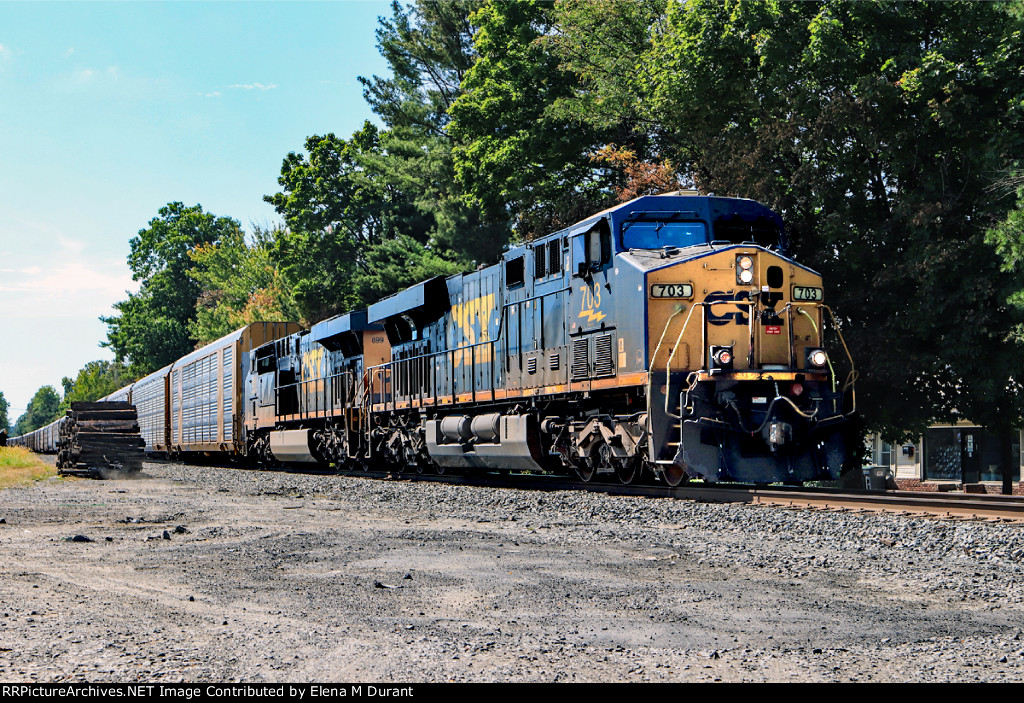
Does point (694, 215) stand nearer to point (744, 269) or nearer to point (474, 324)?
point (744, 269)

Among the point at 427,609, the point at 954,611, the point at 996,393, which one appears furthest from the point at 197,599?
the point at 996,393

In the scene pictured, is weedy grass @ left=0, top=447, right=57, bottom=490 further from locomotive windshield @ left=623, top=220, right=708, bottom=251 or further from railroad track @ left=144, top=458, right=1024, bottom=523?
locomotive windshield @ left=623, top=220, right=708, bottom=251

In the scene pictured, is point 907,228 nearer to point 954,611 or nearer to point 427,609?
point 954,611

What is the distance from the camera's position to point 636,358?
12625 mm

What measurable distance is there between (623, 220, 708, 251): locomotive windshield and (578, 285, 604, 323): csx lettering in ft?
2.68

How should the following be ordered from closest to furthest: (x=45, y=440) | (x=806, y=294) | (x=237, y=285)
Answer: (x=806, y=294), (x=45, y=440), (x=237, y=285)

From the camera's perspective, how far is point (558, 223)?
92.5 feet

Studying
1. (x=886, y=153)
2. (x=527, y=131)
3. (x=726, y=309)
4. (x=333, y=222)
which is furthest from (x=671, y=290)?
(x=333, y=222)

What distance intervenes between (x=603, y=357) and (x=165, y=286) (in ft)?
271

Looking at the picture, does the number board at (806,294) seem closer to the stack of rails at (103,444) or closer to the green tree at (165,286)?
the stack of rails at (103,444)

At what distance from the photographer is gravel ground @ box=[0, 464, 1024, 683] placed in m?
4.78

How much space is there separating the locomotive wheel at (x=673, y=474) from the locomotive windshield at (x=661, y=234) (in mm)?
2901

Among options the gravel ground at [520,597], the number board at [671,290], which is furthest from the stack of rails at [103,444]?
the number board at [671,290]
